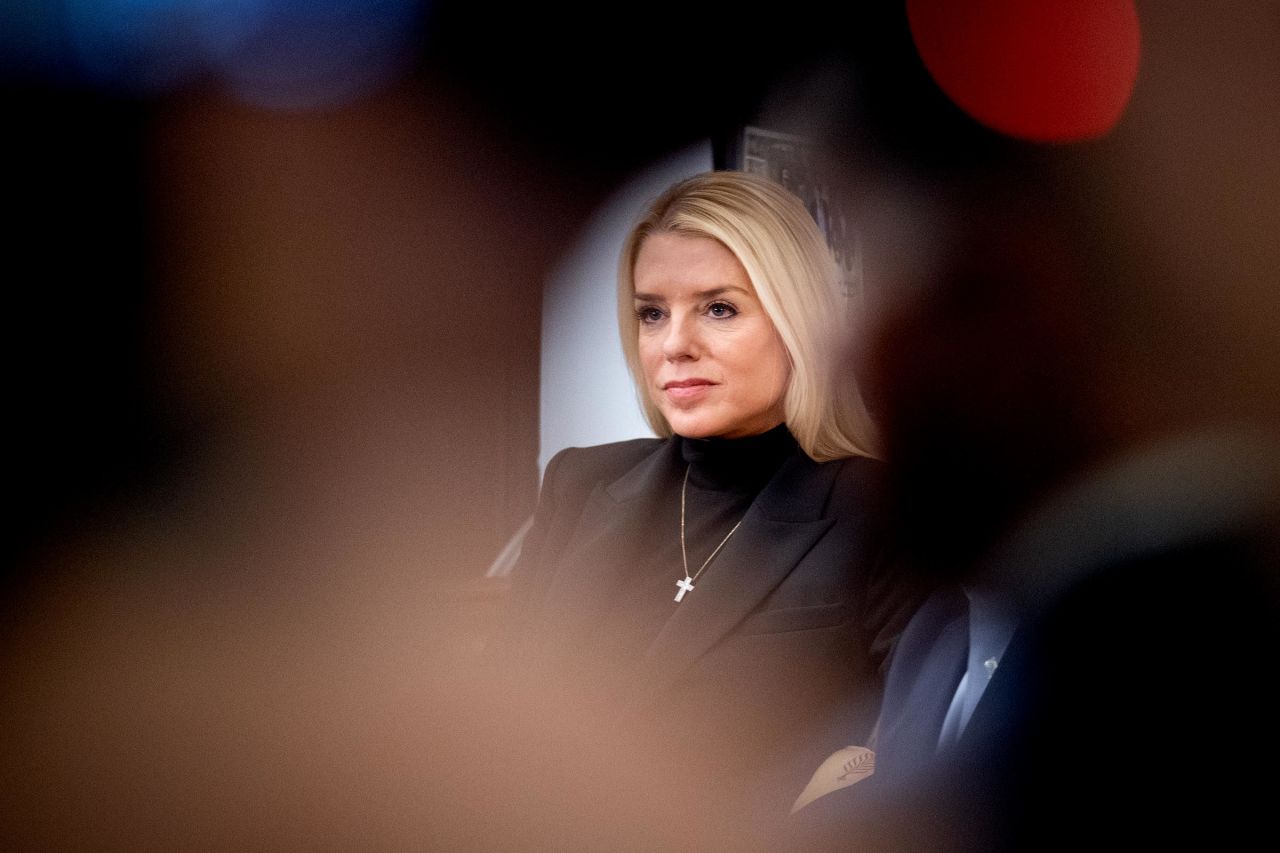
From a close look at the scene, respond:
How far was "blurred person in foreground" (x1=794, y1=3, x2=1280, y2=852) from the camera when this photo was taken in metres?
0.84

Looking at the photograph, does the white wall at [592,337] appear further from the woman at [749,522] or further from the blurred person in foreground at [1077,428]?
the blurred person in foreground at [1077,428]

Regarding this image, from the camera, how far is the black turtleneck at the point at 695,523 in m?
0.86

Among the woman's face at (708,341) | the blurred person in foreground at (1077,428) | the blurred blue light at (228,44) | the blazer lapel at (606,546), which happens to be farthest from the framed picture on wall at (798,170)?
the blurred blue light at (228,44)

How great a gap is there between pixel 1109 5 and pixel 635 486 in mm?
768

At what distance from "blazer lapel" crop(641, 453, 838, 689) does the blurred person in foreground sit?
0.10 m

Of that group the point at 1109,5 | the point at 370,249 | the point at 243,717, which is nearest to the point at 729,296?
the point at 370,249

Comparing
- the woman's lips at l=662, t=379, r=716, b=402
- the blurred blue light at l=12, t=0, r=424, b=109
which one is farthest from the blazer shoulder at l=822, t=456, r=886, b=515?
→ the blurred blue light at l=12, t=0, r=424, b=109

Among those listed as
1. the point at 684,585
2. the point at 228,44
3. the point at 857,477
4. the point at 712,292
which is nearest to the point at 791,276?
the point at 712,292

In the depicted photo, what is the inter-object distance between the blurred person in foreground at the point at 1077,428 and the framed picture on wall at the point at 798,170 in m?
0.03

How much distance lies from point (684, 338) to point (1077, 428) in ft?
1.57

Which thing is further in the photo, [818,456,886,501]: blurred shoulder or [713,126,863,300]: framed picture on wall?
[713,126,863,300]: framed picture on wall

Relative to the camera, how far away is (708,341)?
32.3 inches

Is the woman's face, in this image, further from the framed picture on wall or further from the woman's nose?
the framed picture on wall

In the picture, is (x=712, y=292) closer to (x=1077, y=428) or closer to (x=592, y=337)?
(x=592, y=337)
